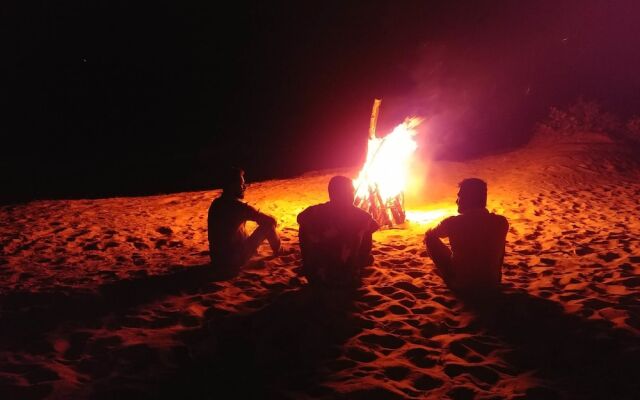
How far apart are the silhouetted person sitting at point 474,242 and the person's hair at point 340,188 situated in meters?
1.05

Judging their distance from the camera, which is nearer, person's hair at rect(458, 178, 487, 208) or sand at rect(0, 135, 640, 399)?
sand at rect(0, 135, 640, 399)

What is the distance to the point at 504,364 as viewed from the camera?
3637mm

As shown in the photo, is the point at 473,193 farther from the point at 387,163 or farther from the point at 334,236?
the point at 387,163

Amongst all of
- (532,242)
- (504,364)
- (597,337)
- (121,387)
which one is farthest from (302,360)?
(532,242)

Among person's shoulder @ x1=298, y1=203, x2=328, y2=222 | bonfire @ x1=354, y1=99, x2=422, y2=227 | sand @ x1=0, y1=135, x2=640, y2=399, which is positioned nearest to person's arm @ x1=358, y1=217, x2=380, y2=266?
sand @ x1=0, y1=135, x2=640, y2=399

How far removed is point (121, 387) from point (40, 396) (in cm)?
50

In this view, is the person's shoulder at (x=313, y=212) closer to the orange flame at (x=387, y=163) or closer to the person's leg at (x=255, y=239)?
the person's leg at (x=255, y=239)

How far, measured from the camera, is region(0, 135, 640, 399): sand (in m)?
3.40

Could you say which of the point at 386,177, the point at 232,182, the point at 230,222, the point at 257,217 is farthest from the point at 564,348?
the point at 386,177

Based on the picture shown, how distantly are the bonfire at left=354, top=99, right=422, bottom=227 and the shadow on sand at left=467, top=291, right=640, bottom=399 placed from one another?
3581 millimetres

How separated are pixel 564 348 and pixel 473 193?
5.36ft

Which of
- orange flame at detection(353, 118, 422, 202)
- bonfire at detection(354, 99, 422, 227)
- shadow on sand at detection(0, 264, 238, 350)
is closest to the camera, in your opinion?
shadow on sand at detection(0, 264, 238, 350)

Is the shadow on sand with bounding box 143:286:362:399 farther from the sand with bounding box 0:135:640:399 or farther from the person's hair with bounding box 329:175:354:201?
the person's hair with bounding box 329:175:354:201

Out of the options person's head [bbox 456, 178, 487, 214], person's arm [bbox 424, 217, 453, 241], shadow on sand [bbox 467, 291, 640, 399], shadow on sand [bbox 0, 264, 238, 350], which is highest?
person's head [bbox 456, 178, 487, 214]
